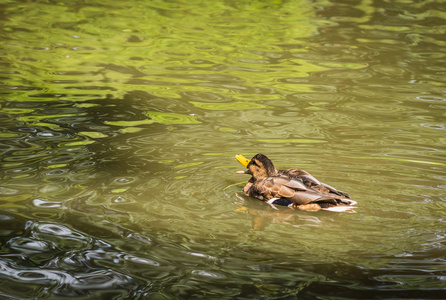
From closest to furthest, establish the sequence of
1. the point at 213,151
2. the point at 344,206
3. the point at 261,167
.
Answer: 1. the point at 344,206
2. the point at 261,167
3. the point at 213,151

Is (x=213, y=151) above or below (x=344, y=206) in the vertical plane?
below

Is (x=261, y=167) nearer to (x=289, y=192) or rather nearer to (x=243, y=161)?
(x=243, y=161)

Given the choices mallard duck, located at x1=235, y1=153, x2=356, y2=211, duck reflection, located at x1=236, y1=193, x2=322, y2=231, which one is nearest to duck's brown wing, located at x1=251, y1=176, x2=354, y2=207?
mallard duck, located at x1=235, y1=153, x2=356, y2=211

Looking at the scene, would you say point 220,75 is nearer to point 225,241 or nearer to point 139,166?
point 139,166

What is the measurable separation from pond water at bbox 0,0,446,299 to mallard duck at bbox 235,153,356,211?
→ 0.43 ft

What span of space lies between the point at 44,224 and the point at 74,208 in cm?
48

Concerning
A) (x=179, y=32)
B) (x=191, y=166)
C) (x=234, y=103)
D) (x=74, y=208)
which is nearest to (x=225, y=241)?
(x=74, y=208)

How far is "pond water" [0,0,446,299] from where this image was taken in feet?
16.2

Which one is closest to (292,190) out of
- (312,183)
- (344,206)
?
(312,183)

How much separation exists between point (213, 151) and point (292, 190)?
191cm

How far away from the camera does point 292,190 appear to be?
6512 millimetres

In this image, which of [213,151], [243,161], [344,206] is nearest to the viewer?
[344,206]

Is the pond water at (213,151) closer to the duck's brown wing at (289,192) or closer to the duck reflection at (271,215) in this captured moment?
the duck reflection at (271,215)

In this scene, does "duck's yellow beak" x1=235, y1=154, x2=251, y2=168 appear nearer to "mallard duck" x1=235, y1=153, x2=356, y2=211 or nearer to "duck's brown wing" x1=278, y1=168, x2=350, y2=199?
"mallard duck" x1=235, y1=153, x2=356, y2=211
